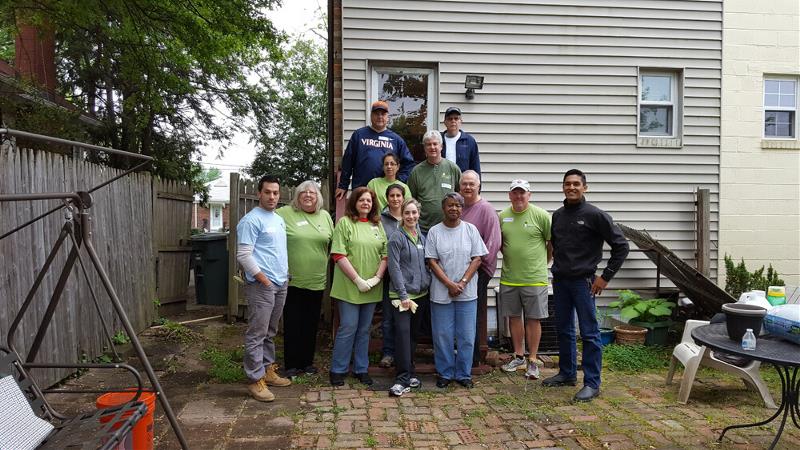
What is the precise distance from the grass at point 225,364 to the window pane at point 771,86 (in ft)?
24.1

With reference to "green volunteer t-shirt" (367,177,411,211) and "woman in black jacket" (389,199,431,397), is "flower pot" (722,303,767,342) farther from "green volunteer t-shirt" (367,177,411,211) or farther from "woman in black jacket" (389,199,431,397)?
"green volunteer t-shirt" (367,177,411,211)

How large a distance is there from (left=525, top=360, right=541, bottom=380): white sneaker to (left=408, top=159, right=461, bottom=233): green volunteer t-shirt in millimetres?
1488

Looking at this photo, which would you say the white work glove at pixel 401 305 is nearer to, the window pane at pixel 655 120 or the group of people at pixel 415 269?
the group of people at pixel 415 269

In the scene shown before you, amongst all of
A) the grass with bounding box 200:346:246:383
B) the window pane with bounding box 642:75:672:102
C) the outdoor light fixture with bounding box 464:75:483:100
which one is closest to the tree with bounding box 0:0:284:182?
the outdoor light fixture with bounding box 464:75:483:100

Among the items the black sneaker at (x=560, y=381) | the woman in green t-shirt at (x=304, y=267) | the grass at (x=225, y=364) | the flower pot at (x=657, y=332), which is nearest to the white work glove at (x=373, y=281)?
the woman in green t-shirt at (x=304, y=267)

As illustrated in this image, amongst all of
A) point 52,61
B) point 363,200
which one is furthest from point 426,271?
point 52,61

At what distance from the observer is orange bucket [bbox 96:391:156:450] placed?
2.65m

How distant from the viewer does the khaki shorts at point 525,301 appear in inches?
178

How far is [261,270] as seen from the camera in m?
3.92

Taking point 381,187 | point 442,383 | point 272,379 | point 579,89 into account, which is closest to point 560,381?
point 442,383

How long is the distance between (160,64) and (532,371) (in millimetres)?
8616

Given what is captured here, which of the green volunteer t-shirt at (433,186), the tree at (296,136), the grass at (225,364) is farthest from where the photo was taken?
the tree at (296,136)

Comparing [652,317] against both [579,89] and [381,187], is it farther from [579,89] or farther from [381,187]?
[381,187]

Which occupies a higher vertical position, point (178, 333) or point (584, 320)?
point (584, 320)
